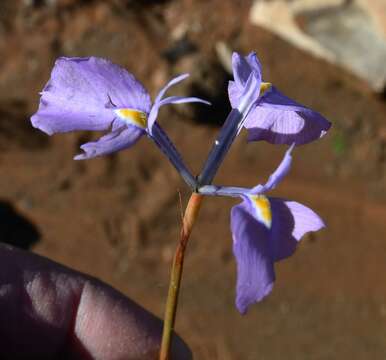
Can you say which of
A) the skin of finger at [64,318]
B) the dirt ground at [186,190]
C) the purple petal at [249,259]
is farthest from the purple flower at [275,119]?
the dirt ground at [186,190]

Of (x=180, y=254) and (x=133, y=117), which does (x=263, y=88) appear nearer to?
(x=133, y=117)

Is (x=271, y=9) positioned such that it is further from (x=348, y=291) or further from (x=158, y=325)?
(x=158, y=325)

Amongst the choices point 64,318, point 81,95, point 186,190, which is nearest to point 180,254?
point 81,95

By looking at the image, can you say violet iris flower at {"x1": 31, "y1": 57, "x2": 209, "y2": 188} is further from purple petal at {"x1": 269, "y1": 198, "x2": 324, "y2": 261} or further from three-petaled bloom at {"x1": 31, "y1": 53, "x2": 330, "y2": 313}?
purple petal at {"x1": 269, "y1": 198, "x2": 324, "y2": 261}

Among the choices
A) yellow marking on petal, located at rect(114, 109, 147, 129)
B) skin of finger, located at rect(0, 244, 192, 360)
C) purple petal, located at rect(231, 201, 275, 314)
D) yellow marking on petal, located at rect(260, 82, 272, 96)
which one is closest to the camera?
purple petal, located at rect(231, 201, 275, 314)

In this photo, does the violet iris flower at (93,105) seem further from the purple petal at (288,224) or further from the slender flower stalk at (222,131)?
the purple petal at (288,224)

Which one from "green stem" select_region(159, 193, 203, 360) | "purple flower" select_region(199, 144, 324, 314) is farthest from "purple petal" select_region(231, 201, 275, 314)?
"green stem" select_region(159, 193, 203, 360)
